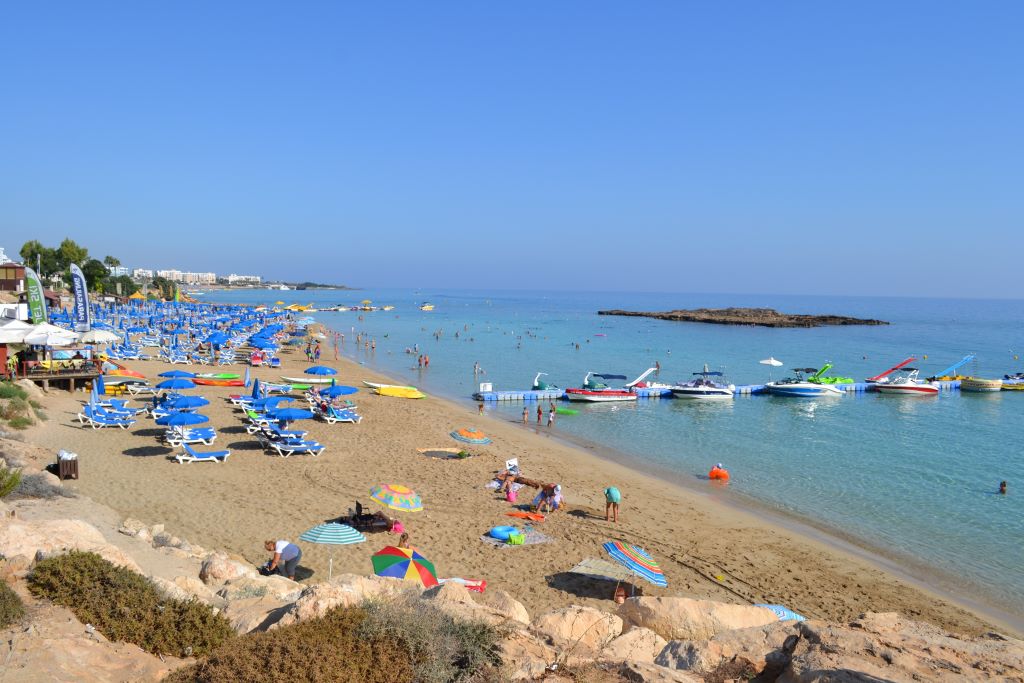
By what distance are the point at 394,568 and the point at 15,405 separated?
16.0 meters

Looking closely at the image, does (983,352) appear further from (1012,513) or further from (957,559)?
(957,559)

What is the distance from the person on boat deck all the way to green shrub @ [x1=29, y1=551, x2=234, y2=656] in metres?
3.65

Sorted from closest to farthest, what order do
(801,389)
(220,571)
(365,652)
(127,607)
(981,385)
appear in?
(365,652) → (127,607) → (220,571) → (801,389) → (981,385)

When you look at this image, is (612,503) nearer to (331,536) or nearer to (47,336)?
(331,536)

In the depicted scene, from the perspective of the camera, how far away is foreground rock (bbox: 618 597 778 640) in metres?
6.76

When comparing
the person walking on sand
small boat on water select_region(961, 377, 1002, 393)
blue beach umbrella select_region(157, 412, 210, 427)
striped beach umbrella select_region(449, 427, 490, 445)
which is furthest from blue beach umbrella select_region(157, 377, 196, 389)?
small boat on water select_region(961, 377, 1002, 393)

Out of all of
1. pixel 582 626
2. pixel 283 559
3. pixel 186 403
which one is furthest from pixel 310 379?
pixel 582 626

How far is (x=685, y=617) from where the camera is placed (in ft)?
22.7

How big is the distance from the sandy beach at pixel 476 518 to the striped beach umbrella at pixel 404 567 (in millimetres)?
1920

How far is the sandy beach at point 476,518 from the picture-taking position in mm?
11805

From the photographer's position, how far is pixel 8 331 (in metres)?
22.8

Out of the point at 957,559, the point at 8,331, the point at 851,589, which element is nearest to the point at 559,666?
the point at 851,589

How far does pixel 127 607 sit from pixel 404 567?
3.96m

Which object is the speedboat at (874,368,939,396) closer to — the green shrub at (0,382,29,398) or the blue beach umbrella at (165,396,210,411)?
the blue beach umbrella at (165,396,210,411)
